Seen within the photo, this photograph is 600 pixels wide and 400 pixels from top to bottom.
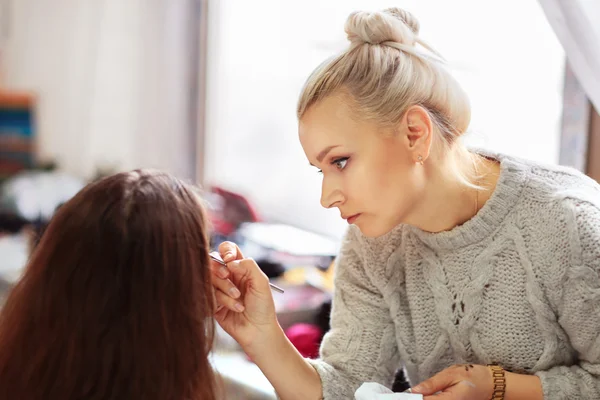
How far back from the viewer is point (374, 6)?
6.79ft

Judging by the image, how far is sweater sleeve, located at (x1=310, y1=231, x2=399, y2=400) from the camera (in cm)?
133

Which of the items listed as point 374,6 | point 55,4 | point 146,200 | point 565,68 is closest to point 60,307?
point 146,200

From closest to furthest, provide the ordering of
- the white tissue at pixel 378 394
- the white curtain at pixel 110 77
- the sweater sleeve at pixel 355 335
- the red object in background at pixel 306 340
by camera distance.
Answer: the white tissue at pixel 378 394
the sweater sleeve at pixel 355 335
the red object in background at pixel 306 340
the white curtain at pixel 110 77

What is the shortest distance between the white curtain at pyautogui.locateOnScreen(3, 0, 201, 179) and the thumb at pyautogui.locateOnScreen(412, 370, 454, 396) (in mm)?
1849

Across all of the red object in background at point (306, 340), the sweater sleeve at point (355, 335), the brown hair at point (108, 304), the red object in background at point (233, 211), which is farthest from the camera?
the red object in background at point (233, 211)

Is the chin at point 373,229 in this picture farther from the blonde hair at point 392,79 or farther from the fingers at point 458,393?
the fingers at point 458,393

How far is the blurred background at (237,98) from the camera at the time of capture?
1770 mm

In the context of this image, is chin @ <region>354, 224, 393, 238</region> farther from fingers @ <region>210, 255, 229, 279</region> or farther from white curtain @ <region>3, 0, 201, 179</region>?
white curtain @ <region>3, 0, 201, 179</region>

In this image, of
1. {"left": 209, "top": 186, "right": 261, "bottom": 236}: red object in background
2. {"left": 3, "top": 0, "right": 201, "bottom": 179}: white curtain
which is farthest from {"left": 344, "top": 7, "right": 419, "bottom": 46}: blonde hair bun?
{"left": 3, "top": 0, "right": 201, "bottom": 179}: white curtain

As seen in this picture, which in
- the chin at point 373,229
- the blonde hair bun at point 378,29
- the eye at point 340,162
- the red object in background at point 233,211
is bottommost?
the red object in background at point 233,211

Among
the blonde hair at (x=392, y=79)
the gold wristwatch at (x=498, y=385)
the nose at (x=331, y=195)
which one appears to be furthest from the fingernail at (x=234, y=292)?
the gold wristwatch at (x=498, y=385)

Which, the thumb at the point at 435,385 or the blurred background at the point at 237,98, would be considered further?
the blurred background at the point at 237,98

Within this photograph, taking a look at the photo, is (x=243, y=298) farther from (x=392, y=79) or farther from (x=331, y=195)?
(x=392, y=79)

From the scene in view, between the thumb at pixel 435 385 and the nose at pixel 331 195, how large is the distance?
0.31 m
